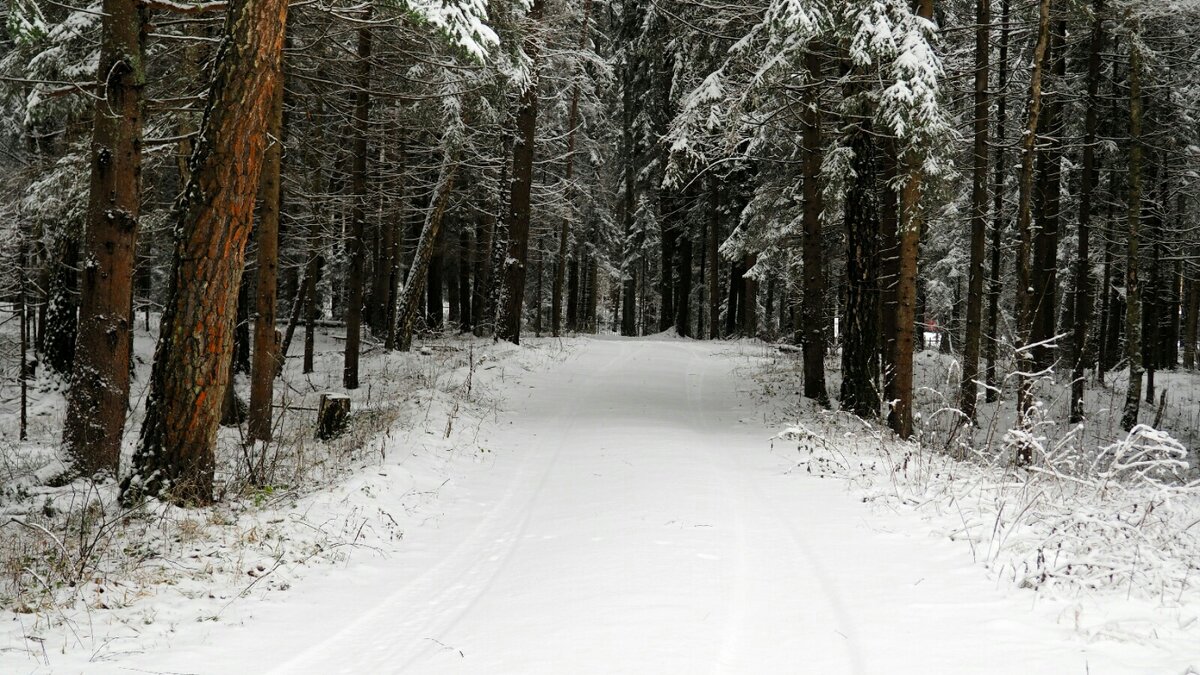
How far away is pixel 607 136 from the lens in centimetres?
3612

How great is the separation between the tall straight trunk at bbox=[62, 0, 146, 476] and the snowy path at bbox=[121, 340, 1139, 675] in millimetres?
4008

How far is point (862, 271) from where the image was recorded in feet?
41.5

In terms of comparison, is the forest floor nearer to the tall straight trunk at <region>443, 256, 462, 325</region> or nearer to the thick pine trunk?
the thick pine trunk

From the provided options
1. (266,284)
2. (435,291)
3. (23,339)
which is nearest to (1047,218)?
(266,284)

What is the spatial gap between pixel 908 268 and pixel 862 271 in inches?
69.4

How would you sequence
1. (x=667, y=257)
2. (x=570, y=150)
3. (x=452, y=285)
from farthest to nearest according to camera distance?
(x=667, y=257) → (x=452, y=285) → (x=570, y=150)

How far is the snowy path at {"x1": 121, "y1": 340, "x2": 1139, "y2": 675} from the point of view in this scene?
3820 millimetres

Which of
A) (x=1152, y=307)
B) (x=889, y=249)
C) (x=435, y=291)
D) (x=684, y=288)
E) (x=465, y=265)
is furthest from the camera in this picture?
(x=684, y=288)

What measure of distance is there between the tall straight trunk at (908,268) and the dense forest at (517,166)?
1.9 inches

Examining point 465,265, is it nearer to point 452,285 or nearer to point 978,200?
point 452,285

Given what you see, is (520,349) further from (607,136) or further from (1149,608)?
(607,136)

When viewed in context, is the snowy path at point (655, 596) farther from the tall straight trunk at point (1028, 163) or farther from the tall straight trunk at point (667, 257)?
the tall straight trunk at point (667, 257)

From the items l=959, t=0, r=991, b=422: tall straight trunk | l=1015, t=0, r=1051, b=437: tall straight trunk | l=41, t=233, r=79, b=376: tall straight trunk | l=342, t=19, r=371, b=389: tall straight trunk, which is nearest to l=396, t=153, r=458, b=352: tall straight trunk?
l=342, t=19, r=371, b=389: tall straight trunk

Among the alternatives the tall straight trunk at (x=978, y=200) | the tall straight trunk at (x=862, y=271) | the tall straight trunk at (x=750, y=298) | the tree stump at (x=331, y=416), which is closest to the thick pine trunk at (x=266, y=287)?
the tree stump at (x=331, y=416)
